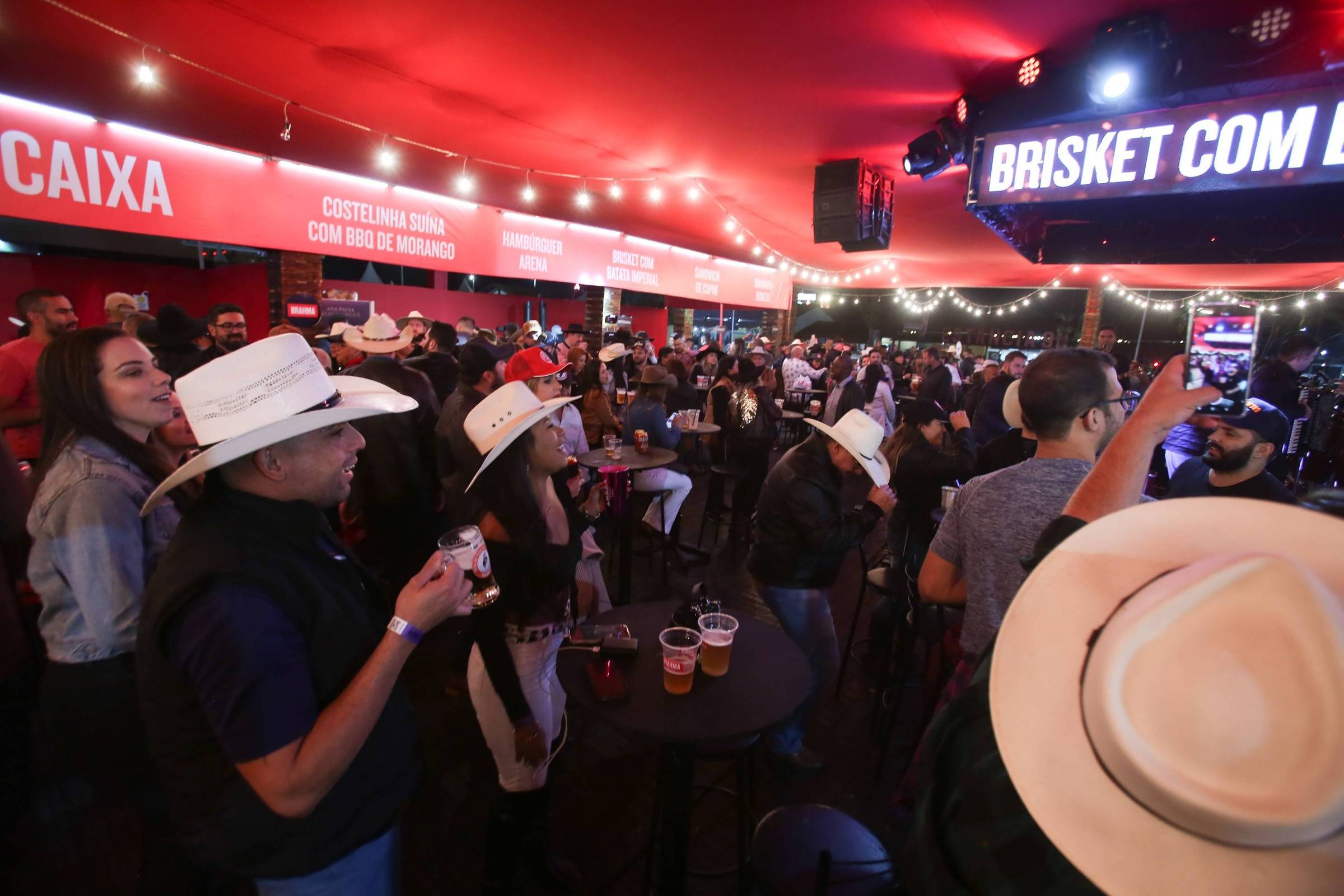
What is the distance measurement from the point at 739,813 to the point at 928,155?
14.9 ft

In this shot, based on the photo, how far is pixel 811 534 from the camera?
9.87 feet

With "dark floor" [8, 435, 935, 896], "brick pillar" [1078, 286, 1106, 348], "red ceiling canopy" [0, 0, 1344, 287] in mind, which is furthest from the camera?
"brick pillar" [1078, 286, 1106, 348]

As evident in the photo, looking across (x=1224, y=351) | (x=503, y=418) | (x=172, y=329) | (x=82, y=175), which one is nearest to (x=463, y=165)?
(x=82, y=175)

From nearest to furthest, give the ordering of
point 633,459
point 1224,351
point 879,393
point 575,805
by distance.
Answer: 1. point 1224,351
2. point 575,805
3. point 633,459
4. point 879,393

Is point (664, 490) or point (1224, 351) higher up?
point (1224, 351)

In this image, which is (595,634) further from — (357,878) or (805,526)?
(805,526)

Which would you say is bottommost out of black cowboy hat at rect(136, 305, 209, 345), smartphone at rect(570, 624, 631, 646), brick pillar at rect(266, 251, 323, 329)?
smartphone at rect(570, 624, 631, 646)

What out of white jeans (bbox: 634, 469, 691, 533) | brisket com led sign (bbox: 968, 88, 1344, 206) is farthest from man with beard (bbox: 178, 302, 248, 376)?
brisket com led sign (bbox: 968, 88, 1344, 206)

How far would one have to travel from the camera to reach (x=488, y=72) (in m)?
3.66

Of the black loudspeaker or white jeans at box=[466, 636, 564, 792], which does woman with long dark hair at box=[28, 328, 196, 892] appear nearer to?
white jeans at box=[466, 636, 564, 792]

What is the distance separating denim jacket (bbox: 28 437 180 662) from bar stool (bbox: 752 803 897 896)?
2.12 meters

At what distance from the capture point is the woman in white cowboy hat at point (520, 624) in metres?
2.09

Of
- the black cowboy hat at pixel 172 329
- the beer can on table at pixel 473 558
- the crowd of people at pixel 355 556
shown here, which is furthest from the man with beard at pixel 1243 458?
the black cowboy hat at pixel 172 329

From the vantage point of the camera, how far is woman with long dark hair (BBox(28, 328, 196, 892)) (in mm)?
1777
